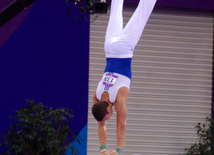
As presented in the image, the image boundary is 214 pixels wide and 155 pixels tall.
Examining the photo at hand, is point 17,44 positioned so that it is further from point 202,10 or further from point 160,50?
point 202,10

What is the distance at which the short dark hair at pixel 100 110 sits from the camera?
488 centimetres

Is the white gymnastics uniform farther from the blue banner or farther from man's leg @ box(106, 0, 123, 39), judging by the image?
the blue banner

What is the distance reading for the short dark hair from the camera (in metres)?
4.88

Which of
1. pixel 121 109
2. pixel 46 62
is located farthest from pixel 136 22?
pixel 46 62

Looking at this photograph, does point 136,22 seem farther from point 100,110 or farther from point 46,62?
point 46,62

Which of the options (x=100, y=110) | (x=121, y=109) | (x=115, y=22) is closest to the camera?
(x=100, y=110)

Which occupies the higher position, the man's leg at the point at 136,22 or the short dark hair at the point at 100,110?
the man's leg at the point at 136,22

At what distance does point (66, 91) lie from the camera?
8109 millimetres

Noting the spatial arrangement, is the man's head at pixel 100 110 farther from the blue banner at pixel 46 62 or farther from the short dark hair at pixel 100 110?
the blue banner at pixel 46 62

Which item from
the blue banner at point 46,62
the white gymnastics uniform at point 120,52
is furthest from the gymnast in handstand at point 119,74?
the blue banner at point 46,62

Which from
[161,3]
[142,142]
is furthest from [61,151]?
[161,3]

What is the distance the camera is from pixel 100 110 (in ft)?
16.0

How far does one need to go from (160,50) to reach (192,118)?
4.86ft

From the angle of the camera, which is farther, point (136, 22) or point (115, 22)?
point (115, 22)
